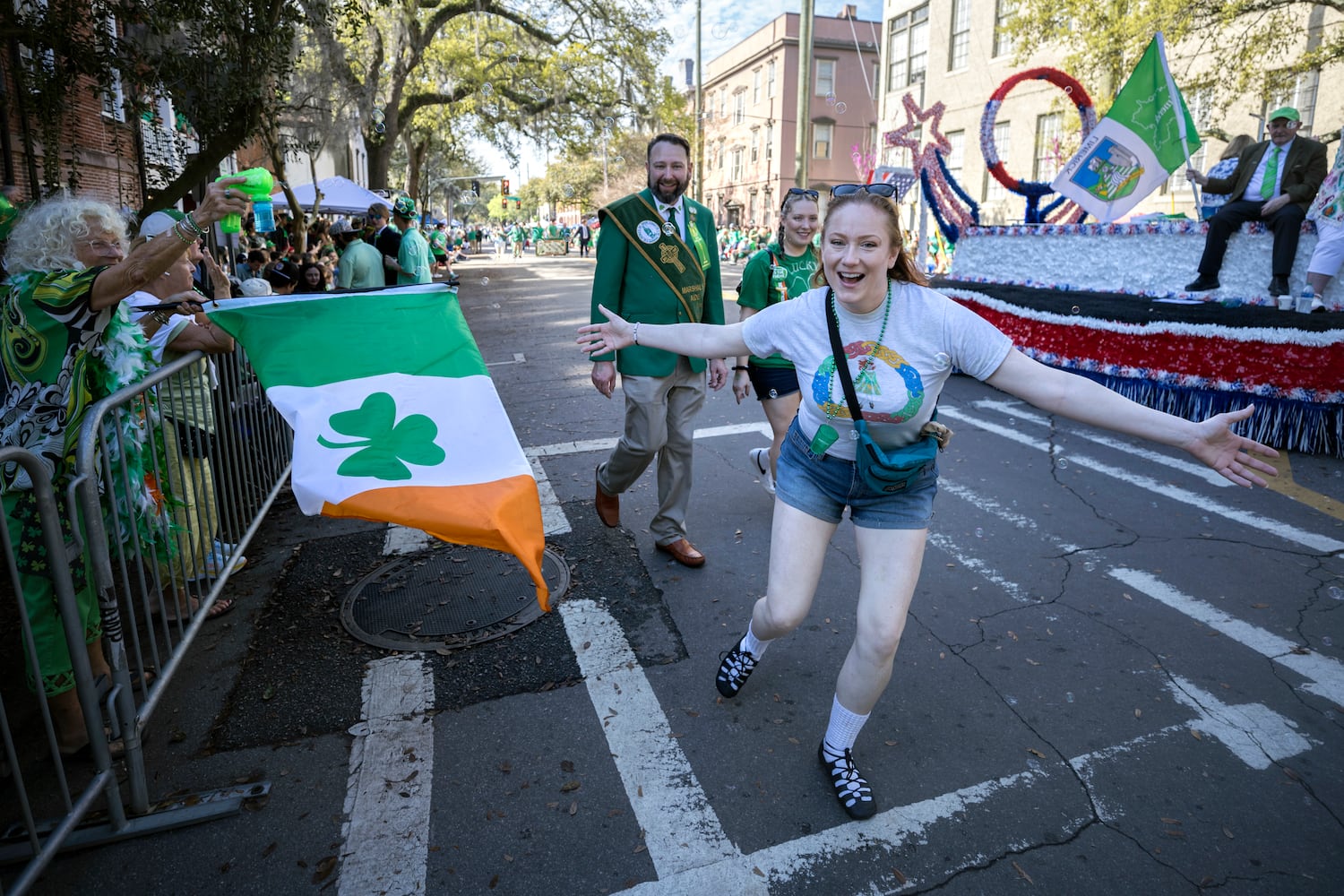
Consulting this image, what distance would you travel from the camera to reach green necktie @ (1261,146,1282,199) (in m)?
8.02

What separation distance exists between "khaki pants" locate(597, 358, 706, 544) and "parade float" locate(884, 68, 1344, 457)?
526 centimetres

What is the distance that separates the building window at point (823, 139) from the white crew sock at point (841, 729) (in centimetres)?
4772

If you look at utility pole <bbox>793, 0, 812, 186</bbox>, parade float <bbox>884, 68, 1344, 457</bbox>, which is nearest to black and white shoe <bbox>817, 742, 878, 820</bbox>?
parade float <bbox>884, 68, 1344, 457</bbox>

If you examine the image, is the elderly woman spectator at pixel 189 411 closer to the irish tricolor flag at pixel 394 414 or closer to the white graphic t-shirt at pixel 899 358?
the irish tricolor flag at pixel 394 414

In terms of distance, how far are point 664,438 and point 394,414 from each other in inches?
64.6

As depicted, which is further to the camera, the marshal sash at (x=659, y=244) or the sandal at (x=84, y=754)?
the marshal sash at (x=659, y=244)

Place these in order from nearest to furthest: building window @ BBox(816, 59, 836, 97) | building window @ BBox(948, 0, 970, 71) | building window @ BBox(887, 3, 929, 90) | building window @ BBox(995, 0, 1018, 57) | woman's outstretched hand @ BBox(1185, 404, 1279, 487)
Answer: woman's outstretched hand @ BBox(1185, 404, 1279, 487), building window @ BBox(995, 0, 1018, 57), building window @ BBox(948, 0, 970, 71), building window @ BBox(887, 3, 929, 90), building window @ BBox(816, 59, 836, 97)

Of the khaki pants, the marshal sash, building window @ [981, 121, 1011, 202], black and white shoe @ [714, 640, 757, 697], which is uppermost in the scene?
building window @ [981, 121, 1011, 202]

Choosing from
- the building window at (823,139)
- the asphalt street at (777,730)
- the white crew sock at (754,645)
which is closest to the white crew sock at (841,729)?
the asphalt street at (777,730)

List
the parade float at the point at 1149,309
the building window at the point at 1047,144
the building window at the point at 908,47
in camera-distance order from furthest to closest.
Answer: the building window at the point at 908,47 < the building window at the point at 1047,144 < the parade float at the point at 1149,309

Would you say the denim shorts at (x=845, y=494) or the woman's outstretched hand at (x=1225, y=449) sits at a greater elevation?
the woman's outstretched hand at (x=1225, y=449)

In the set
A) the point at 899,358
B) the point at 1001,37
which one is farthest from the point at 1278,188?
the point at 1001,37

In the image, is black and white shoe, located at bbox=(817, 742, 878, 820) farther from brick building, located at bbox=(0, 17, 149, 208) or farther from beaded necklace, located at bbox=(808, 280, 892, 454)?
brick building, located at bbox=(0, 17, 149, 208)

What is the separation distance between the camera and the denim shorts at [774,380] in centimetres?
480
